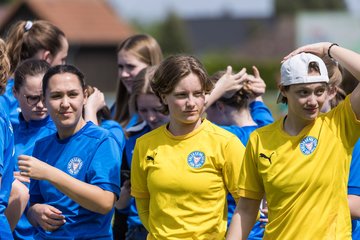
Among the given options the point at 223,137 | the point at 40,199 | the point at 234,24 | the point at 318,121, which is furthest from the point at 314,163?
the point at 234,24

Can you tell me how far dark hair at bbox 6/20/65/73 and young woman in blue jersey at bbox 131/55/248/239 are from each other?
1806 millimetres

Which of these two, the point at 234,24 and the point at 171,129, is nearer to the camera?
the point at 171,129

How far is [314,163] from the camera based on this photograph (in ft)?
15.9

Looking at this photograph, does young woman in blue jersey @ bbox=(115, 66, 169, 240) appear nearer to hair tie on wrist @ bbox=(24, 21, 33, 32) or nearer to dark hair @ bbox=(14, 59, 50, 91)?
dark hair @ bbox=(14, 59, 50, 91)

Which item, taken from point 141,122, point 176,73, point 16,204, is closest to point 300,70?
point 176,73

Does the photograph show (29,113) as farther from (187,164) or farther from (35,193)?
(187,164)

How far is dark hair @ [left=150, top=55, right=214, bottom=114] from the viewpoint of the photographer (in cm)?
529

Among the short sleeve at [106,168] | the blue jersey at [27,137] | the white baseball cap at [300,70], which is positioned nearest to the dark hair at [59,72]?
the short sleeve at [106,168]

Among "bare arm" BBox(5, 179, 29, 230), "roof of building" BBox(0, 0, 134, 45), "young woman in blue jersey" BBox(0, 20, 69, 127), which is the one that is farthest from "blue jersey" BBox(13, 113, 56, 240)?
"roof of building" BBox(0, 0, 134, 45)

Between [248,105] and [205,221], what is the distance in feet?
5.23

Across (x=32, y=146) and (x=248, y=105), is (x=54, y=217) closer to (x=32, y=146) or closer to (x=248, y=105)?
(x=32, y=146)

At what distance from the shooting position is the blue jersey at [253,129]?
5984mm

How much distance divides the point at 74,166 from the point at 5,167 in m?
0.64

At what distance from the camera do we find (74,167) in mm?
5562
